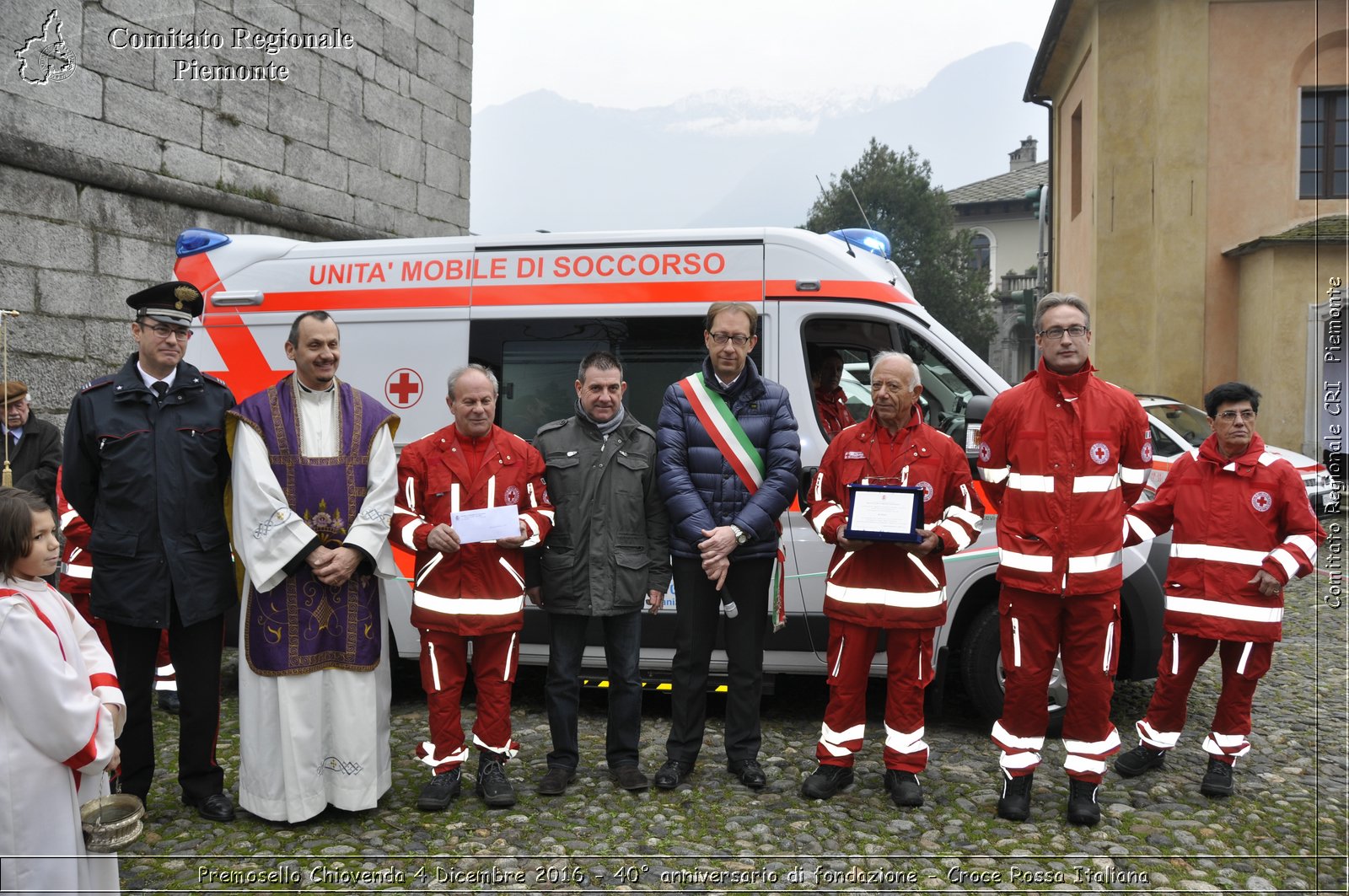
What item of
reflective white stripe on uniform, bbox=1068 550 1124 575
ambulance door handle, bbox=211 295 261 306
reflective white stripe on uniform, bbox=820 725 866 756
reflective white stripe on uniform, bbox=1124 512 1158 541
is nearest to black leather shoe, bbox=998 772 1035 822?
reflective white stripe on uniform, bbox=820 725 866 756

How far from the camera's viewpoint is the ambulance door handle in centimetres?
592

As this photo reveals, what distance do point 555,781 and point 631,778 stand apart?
0.33 meters

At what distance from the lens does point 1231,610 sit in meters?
4.68

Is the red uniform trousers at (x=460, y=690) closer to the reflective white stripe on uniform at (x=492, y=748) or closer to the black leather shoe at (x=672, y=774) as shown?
the reflective white stripe on uniform at (x=492, y=748)

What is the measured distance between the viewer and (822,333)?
17.9ft

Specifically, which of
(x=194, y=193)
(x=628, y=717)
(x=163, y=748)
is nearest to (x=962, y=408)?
(x=628, y=717)

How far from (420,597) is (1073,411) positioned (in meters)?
2.82

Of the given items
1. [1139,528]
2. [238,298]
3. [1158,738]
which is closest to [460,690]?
[238,298]

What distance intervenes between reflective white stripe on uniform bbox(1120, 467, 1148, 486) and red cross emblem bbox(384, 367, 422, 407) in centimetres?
352

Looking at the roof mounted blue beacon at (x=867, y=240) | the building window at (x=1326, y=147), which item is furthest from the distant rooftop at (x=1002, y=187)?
the roof mounted blue beacon at (x=867, y=240)

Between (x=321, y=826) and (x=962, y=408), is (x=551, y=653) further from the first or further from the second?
(x=962, y=408)

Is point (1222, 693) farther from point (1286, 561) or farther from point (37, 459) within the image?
point (37, 459)

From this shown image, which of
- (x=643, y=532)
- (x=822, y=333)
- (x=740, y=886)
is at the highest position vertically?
(x=822, y=333)

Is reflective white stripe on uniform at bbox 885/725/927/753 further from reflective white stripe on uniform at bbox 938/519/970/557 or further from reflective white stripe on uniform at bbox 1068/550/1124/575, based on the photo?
reflective white stripe on uniform at bbox 1068/550/1124/575
